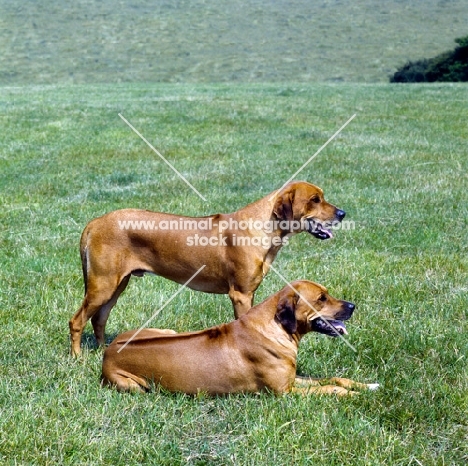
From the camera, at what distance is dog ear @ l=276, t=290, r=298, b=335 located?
472 cm

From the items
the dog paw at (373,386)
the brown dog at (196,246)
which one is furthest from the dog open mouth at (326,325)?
the brown dog at (196,246)

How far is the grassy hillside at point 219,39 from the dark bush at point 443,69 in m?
4.67

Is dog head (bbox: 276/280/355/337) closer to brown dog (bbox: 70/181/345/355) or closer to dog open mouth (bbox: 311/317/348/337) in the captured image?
dog open mouth (bbox: 311/317/348/337)

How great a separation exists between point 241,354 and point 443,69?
4041cm

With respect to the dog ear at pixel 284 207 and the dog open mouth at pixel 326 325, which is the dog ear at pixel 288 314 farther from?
the dog ear at pixel 284 207

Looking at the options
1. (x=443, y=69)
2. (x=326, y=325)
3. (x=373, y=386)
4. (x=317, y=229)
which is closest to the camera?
(x=373, y=386)

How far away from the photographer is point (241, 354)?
4.73 metres

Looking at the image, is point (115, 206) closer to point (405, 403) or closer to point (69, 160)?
point (69, 160)

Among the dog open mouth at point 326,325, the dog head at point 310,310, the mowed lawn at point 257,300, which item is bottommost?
the mowed lawn at point 257,300

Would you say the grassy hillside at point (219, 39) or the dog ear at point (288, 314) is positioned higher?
the dog ear at point (288, 314)

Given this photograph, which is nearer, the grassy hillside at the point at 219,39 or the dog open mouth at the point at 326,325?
the dog open mouth at the point at 326,325

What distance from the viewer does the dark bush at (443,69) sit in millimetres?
40375

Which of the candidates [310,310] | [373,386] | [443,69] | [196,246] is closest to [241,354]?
[310,310]

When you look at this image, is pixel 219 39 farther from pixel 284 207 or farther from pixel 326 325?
pixel 326 325
